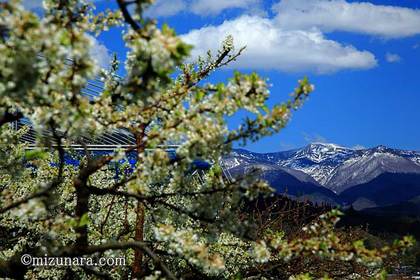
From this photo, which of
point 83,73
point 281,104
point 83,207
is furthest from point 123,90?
point 83,207

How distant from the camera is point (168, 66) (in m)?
4.54

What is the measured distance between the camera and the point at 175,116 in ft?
18.7

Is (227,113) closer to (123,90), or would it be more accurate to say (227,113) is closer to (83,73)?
(123,90)

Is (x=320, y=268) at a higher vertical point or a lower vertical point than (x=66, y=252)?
higher

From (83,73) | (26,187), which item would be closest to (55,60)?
A: (83,73)

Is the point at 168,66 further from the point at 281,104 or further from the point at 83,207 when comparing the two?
the point at 83,207

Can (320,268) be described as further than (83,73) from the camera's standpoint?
Yes

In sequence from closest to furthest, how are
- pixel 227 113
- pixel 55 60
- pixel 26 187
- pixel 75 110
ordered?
1. pixel 55 60
2. pixel 75 110
3. pixel 227 113
4. pixel 26 187

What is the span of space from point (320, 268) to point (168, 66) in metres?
14.0

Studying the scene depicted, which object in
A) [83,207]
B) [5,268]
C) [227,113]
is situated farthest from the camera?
A: [5,268]

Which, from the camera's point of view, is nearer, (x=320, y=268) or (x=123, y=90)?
(x=123, y=90)

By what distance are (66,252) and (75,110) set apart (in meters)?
2.30

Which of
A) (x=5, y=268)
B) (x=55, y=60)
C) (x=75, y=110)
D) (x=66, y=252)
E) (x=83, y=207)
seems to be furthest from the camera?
(x=5, y=268)

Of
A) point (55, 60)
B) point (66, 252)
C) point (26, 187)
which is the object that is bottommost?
point (66, 252)
